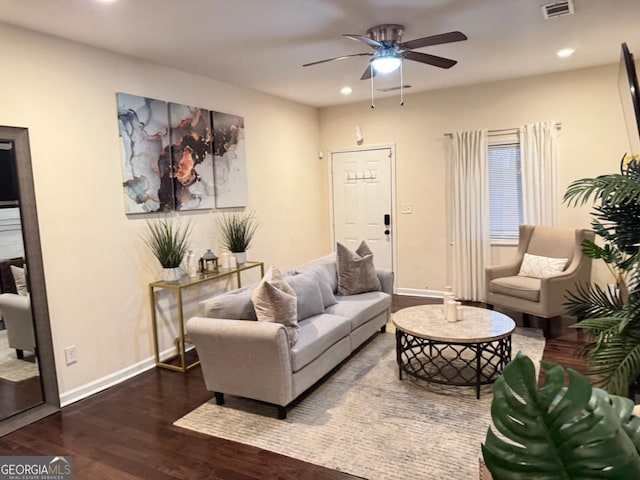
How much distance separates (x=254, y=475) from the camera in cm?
226

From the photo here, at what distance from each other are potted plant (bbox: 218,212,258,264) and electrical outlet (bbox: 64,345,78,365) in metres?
1.75

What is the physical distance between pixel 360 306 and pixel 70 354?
7.73ft

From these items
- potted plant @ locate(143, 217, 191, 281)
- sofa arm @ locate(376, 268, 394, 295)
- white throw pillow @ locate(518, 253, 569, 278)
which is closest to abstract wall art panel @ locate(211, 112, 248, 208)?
potted plant @ locate(143, 217, 191, 281)

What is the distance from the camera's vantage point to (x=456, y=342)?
2.97 m

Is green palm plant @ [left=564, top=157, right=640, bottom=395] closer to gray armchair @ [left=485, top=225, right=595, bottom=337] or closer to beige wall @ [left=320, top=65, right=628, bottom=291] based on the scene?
gray armchair @ [left=485, top=225, right=595, bottom=337]

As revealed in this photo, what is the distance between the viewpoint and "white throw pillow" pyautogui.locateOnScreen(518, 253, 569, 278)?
174 inches

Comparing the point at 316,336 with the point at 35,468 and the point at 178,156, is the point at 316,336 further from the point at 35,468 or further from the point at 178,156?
the point at 178,156

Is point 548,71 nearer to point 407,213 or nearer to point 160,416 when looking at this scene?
point 407,213

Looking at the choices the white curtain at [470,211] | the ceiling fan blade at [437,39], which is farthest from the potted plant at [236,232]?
the white curtain at [470,211]

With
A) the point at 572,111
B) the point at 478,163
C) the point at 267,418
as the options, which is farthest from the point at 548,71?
the point at 267,418

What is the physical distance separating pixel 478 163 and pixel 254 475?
4497 mm

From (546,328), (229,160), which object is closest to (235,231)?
(229,160)

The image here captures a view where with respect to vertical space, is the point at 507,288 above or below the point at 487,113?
below

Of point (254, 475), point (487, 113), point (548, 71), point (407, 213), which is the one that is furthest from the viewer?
point (407, 213)
